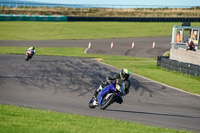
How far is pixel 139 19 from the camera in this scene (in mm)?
69125

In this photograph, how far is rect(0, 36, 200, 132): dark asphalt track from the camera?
40.5 feet

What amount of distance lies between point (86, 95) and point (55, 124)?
680 cm

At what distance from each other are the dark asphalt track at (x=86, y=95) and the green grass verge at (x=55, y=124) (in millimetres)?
1661

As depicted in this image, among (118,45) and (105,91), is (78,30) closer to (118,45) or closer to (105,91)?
(118,45)

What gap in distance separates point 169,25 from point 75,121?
200 ft

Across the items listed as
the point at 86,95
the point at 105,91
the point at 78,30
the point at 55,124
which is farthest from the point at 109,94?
the point at 78,30

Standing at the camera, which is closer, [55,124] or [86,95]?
[55,124]

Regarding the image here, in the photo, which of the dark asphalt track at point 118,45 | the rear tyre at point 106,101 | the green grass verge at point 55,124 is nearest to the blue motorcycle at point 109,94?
the rear tyre at point 106,101

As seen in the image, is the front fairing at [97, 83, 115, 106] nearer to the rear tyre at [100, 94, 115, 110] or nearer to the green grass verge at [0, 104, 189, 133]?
the rear tyre at [100, 94, 115, 110]

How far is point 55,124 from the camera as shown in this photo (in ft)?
29.9

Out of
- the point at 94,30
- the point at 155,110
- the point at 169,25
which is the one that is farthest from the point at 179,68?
the point at 169,25

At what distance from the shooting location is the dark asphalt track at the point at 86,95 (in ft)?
40.5

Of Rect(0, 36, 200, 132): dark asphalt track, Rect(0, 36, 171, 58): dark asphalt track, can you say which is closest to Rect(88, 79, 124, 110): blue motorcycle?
Answer: Rect(0, 36, 200, 132): dark asphalt track

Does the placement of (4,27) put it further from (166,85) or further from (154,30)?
(166,85)
